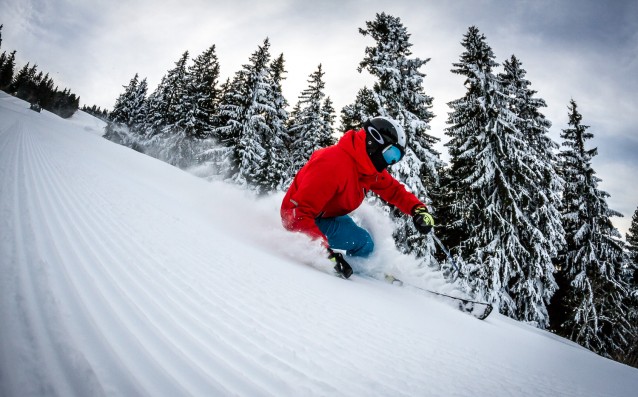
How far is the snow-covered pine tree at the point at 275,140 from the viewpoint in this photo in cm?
1843

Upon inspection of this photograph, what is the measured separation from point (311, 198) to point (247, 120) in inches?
651

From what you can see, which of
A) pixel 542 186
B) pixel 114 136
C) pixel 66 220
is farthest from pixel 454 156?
pixel 114 136

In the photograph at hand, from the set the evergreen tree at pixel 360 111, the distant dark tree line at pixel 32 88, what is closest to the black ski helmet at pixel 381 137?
the evergreen tree at pixel 360 111

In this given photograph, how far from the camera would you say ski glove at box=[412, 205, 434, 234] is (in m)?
3.68

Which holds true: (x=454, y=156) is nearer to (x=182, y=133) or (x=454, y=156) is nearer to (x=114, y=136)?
(x=182, y=133)

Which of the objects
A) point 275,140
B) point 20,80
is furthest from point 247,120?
point 20,80

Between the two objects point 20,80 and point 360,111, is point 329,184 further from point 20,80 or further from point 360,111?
point 20,80

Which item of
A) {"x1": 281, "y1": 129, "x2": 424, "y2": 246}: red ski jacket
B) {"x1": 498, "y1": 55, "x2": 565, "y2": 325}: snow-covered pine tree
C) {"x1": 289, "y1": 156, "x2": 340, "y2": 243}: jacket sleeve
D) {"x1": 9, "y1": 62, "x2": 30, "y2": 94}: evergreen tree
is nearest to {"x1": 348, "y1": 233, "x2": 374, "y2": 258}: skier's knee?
{"x1": 281, "y1": 129, "x2": 424, "y2": 246}: red ski jacket

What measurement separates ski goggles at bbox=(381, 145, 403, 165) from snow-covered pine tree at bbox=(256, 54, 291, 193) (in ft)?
48.4

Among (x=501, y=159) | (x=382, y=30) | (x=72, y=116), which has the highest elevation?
(x=382, y=30)

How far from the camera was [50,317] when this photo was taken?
784mm

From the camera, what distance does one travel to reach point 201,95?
24.9 meters

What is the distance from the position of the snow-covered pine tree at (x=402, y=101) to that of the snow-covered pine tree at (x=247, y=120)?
771 centimetres

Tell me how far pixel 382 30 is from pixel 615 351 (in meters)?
20.9
